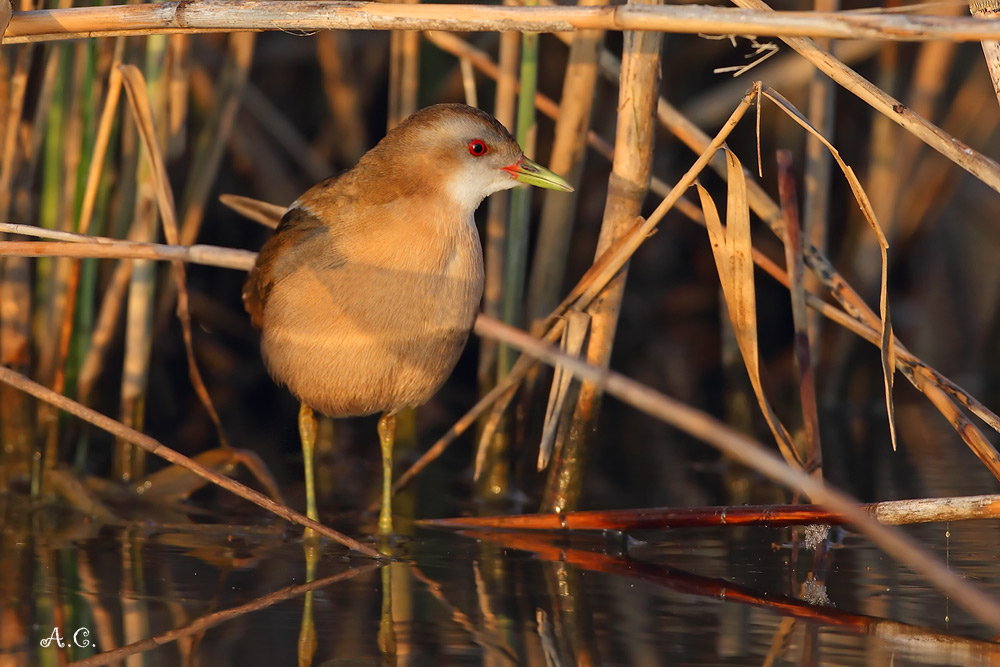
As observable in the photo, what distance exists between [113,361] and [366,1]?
2.98m

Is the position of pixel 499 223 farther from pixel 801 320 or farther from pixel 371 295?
pixel 801 320

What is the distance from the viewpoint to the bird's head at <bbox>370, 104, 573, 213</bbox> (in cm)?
380

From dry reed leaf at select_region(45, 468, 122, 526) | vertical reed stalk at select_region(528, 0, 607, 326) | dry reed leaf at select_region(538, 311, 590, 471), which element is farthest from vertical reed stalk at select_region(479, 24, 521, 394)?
dry reed leaf at select_region(45, 468, 122, 526)

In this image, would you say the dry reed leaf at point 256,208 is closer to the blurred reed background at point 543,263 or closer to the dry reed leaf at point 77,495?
the blurred reed background at point 543,263

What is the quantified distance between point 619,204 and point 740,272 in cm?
46

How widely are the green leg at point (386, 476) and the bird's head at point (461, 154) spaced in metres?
0.90

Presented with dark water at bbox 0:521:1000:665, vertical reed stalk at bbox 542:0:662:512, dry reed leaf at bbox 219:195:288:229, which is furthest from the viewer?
dry reed leaf at bbox 219:195:288:229

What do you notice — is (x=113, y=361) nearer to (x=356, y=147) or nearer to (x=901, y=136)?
(x=356, y=147)

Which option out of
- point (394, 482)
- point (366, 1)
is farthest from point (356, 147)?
point (366, 1)

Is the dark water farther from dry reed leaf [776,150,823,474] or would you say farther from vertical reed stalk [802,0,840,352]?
vertical reed stalk [802,0,840,352]

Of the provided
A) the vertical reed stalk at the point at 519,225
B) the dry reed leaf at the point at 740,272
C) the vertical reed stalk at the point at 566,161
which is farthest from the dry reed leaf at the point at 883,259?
the vertical reed stalk at the point at 519,225

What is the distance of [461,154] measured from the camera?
3811mm

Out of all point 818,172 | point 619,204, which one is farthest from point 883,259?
point 818,172

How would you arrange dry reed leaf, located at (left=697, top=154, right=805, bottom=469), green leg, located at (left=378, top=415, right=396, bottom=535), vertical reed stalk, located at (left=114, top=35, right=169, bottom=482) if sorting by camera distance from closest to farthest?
dry reed leaf, located at (left=697, top=154, right=805, bottom=469) < green leg, located at (left=378, top=415, right=396, bottom=535) < vertical reed stalk, located at (left=114, top=35, right=169, bottom=482)
